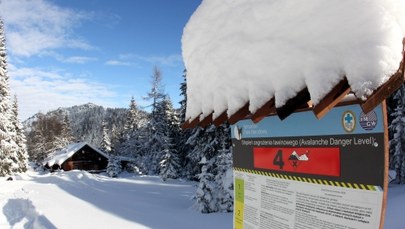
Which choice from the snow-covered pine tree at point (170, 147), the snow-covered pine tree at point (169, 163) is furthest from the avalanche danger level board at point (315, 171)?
the snow-covered pine tree at point (170, 147)

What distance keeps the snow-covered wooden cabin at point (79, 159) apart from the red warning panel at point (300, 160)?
5502 cm

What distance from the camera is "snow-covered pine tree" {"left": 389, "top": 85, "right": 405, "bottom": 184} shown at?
22703 millimetres

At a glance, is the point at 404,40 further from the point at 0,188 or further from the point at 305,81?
the point at 0,188

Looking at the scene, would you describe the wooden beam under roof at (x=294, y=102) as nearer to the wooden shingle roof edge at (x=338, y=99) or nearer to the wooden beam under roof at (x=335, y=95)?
the wooden shingle roof edge at (x=338, y=99)

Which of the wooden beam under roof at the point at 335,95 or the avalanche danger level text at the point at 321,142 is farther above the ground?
the wooden beam under roof at the point at 335,95

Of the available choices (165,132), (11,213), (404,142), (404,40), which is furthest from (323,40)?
(165,132)

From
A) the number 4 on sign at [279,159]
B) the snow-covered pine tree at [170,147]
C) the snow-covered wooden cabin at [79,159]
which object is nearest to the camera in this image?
the number 4 on sign at [279,159]

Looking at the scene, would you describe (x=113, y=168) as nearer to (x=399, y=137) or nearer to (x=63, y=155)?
(x=63, y=155)

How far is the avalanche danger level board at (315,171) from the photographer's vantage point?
2525 millimetres

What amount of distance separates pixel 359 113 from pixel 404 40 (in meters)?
0.61

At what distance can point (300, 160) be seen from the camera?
10.7 ft

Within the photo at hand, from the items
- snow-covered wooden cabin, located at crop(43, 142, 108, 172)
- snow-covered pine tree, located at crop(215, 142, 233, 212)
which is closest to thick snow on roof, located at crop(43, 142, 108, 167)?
snow-covered wooden cabin, located at crop(43, 142, 108, 172)

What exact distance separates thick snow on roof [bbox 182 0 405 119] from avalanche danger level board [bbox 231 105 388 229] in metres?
0.39

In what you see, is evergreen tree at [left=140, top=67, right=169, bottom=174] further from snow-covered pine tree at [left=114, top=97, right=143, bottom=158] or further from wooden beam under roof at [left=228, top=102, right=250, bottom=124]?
wooden beam under roof at [left=228, top=102, right=250, bottom=124]
